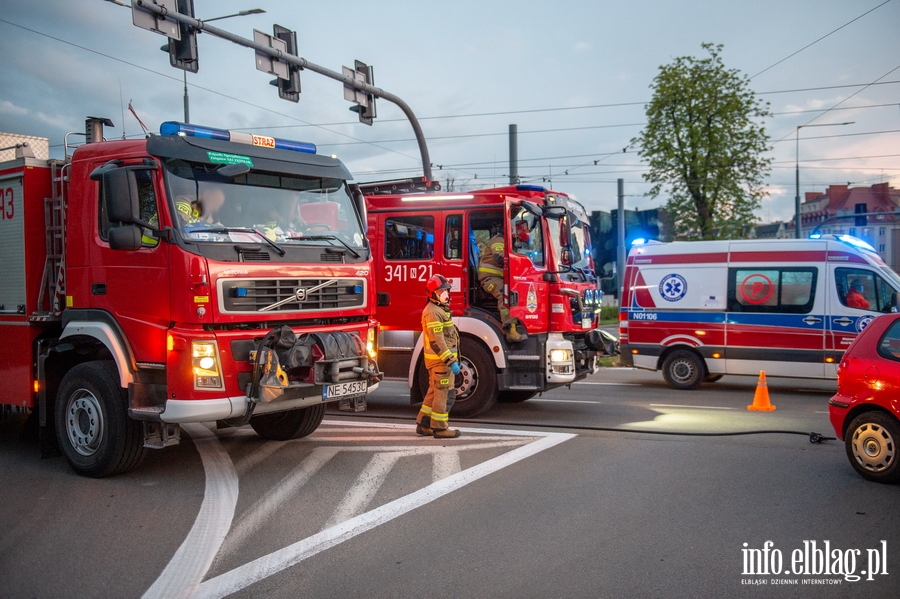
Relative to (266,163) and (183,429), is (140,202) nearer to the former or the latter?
(266,163)

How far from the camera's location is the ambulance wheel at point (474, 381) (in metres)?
9.98

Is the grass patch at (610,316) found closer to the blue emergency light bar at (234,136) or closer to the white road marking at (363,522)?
the white road marking at (363,522)

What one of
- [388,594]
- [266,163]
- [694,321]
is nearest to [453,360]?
[266,163]

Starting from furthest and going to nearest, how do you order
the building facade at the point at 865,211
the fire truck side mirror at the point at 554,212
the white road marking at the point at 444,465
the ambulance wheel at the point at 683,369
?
the building facade at the point at 865,211
the ambulance wheel at the point at 683,369
the fire truck side mirror at the point at 554,212
the white road marking at the point at 444,465

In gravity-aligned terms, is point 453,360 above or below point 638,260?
below

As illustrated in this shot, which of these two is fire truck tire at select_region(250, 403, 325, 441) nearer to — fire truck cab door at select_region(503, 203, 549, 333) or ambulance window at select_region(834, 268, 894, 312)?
fire truck cab door at select_region(503, 203, 549, 333)

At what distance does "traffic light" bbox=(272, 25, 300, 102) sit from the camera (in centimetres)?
1395

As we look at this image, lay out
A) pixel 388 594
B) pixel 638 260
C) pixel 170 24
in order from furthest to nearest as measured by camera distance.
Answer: pixel 638 260, pixel 170 24, pixel 388 594

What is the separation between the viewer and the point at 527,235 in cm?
991

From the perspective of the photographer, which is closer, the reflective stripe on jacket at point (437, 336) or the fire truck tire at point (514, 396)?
the reflective stripe on jacket at point (437, 336)

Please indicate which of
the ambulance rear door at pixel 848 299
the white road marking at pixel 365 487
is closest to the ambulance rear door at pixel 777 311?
the ambulance rear door at pixel 848 299

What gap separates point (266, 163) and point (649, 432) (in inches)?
203

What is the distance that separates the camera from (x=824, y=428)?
30.3ft

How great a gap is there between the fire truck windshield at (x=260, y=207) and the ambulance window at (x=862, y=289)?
845cm
